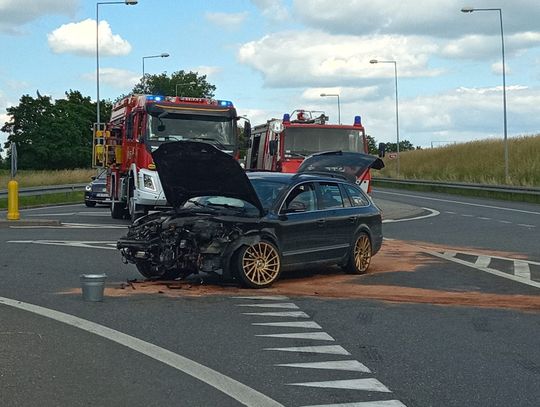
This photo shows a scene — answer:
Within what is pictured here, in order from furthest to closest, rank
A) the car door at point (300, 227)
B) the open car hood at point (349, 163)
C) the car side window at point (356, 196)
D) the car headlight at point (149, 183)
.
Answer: the car headlight at point (149, 183) < the open car hood at point (349, 163) < the car side window at point (356, 196) < the car door at point (300, 227)

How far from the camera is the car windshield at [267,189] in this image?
468 inches

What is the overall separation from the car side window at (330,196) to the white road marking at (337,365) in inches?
213

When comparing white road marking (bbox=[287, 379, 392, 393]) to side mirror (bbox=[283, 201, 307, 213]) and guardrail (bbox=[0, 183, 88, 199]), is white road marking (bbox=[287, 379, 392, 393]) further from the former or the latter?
guardrail (bbox=[0, 183, 88, 199])

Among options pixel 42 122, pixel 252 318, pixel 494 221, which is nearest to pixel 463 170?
pixel 494 221

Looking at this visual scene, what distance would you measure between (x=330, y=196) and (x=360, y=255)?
0.99m

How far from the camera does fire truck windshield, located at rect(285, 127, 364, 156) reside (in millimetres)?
24672

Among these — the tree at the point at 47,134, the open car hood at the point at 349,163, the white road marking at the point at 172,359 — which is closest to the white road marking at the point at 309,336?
the white road marking at the point at 172,359

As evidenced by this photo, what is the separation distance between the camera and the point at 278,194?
1198 cm

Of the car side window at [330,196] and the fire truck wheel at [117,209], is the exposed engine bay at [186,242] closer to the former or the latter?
the car side window at [330,196]

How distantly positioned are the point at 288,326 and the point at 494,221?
18.0 metres

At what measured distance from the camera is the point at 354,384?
649 cm

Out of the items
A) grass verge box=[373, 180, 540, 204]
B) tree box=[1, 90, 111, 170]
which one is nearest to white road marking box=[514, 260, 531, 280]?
grass verge box=[373, 180, 540, 204]

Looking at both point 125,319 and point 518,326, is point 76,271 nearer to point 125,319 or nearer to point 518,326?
point 125,319

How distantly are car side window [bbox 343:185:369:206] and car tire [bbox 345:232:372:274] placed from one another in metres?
0.51
